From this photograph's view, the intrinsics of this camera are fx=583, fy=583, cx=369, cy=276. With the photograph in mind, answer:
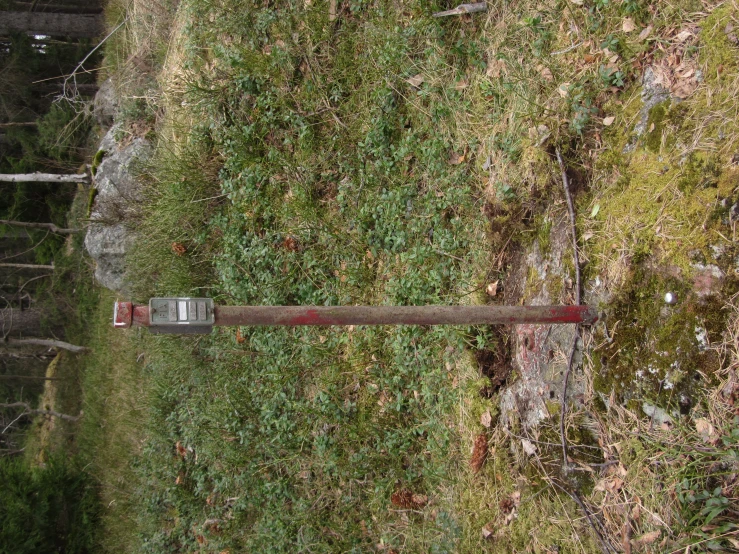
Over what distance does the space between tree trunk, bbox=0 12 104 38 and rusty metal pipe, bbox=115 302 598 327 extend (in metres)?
12.7

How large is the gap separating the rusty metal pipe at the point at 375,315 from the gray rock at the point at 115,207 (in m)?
5.79

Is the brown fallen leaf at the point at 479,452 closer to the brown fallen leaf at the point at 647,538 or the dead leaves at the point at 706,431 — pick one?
the brown fallen leaf at the point at 647,538

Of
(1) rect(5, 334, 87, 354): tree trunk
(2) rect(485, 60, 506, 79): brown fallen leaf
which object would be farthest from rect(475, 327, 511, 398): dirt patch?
(1) rect(5, 334, 87, 354): tree trunk

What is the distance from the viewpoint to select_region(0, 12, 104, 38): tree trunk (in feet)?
41.0

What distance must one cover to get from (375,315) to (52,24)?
13.4 meters

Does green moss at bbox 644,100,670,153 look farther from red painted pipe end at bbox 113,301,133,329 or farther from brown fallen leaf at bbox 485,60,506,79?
red painted pipe end at bbox 113,301,133,329

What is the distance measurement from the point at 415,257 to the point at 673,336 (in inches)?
82.6

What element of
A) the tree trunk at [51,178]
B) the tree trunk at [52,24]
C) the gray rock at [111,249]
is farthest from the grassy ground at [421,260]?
the tree trunk at [52,24]

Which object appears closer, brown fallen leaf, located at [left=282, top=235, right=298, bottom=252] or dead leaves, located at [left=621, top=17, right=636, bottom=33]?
dead leaves, located at [left=621, top=17, right=636, bottom=33]

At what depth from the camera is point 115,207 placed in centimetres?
791

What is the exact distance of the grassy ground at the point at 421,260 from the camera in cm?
270

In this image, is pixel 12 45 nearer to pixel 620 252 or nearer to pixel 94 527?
pixel 94 527

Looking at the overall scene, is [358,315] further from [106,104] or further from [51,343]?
[51,343]

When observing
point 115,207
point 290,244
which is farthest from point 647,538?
point 115,207
